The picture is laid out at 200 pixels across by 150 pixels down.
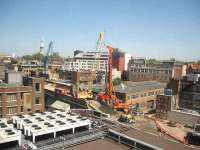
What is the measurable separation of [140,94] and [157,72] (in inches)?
2727

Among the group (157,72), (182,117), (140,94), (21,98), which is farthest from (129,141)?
(157,72)

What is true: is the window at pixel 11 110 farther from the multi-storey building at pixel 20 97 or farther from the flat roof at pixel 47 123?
the flat roof at pixel 47 123

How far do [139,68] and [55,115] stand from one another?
142222 millimetres

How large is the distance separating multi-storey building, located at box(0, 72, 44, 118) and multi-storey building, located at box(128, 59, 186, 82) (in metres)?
119

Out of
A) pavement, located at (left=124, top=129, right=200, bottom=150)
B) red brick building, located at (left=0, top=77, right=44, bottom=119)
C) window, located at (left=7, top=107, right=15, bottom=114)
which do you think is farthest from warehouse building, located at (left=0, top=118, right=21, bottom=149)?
window, located at (left=7, top=107, right=15, bottom=114)

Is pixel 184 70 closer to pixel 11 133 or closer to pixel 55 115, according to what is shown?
pixel 55 115

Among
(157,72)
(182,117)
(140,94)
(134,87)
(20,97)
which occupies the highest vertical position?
(157,72)

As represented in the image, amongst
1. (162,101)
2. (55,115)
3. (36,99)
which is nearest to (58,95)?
(36,99)

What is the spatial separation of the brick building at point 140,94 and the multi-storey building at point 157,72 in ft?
129

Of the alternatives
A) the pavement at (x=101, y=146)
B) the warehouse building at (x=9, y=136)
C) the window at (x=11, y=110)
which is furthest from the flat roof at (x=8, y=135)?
the window at (x=11, y=110)

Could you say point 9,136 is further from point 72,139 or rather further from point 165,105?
point 165,105

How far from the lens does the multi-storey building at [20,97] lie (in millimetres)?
67500

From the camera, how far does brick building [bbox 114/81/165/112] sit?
4160 inches

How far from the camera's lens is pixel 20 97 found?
7069 cm
